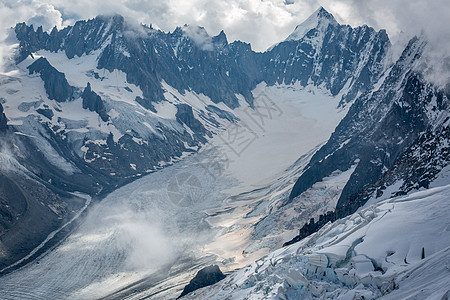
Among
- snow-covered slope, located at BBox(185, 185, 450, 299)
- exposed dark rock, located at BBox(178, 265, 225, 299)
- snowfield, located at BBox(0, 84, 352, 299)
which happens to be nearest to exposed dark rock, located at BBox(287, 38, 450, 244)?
snowfield, located at BBox(0, 84, 352, 299)

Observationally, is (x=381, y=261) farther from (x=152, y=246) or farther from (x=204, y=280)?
(x=152, y=246)

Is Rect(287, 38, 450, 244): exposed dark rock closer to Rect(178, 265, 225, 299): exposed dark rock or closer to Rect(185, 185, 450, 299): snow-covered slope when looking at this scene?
Rect(178, 265, 225, 299): exposed dark rock

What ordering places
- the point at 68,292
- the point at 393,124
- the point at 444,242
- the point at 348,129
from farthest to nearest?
the point at 348,129
the point at 393,124
the point at 68,292
the point at 444,242

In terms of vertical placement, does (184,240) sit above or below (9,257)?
below

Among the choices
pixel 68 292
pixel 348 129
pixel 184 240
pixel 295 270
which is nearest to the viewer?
pixel 295 270

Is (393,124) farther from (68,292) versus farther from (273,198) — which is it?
(68,292)

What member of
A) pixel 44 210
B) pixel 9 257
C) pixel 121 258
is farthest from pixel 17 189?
pixel 121 258

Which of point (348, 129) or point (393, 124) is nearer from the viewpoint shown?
point (393, 124)
